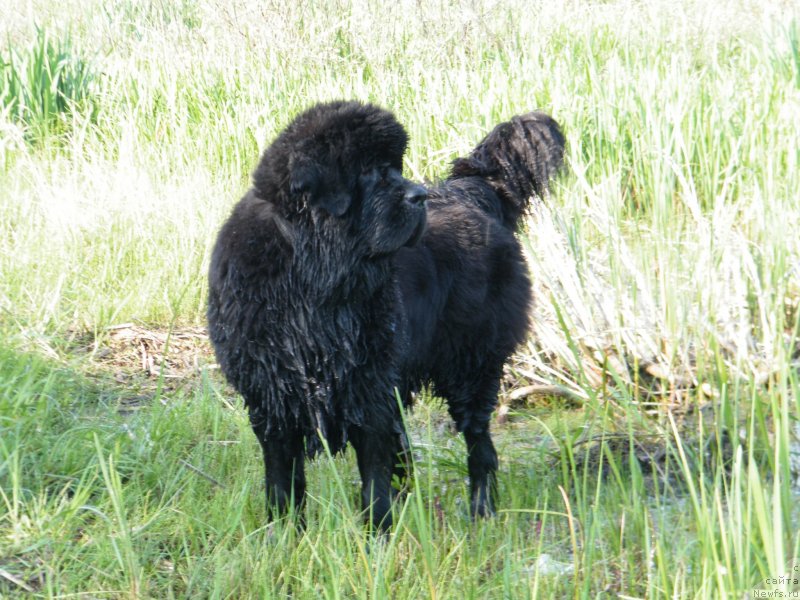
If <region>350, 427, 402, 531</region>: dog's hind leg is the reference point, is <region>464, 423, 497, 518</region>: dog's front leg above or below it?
below

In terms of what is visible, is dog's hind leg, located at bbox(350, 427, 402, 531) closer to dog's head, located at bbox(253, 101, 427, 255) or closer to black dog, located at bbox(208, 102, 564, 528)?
black dog, located at bbox(208, 102, 564, 528)

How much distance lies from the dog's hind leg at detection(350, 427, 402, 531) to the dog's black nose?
80cm

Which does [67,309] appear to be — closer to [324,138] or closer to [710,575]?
[324,138]

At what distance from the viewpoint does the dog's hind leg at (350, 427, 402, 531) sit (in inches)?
121

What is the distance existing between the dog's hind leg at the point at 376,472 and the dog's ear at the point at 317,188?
0.78 metres

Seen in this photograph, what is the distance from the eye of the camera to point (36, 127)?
720cm

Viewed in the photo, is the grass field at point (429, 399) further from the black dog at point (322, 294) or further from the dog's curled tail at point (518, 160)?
the dog's curled tail at point (518, 160)

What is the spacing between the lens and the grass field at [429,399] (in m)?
2.57

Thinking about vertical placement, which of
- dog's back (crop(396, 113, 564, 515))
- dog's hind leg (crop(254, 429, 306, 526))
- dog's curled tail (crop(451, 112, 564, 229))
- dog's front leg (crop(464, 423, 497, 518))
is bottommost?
dog's front leg (crop(464, 423, 497, 518))

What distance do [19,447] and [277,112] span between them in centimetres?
459

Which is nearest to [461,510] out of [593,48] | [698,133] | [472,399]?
[472,399]

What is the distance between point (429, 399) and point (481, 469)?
71 centimetres

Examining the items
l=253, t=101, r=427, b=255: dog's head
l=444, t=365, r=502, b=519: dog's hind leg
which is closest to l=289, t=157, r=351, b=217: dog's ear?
l=253, t=101, r=427, b=255: dog's head

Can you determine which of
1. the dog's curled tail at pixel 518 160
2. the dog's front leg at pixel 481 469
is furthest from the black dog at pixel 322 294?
the dog's curled tail at pixel 518 160
